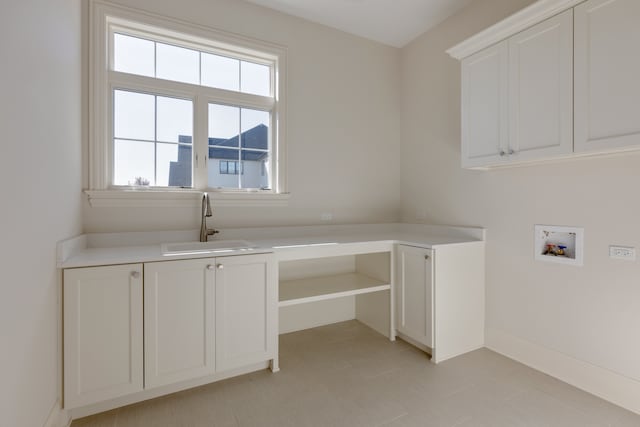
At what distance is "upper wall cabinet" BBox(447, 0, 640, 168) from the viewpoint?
1.49m

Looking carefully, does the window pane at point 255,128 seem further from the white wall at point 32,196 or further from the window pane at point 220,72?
the white wall at point 32,196

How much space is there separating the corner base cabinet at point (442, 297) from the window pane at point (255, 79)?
1867 mm

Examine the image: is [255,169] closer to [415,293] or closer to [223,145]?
[223,145]

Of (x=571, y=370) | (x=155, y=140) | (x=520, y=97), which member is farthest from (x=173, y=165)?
(x=571, y=370)

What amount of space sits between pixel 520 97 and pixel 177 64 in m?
2.52

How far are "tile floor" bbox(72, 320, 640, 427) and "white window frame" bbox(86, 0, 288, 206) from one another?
1.35 m

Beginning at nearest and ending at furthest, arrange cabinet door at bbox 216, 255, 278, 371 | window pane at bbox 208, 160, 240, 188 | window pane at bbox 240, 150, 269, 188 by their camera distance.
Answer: cabinet door at bbox 216, 255, 278, 371
window pane at bbox 208, 160, 240, 188
window pane at bbox 240, 150, 269, 188

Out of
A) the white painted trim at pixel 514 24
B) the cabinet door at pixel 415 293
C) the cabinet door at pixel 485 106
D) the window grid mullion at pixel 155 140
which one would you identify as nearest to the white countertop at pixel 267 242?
the cabinet door at pixel 415 293

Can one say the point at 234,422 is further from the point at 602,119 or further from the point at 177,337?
the point at 602,119

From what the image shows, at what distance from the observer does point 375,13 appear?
2.72 metres

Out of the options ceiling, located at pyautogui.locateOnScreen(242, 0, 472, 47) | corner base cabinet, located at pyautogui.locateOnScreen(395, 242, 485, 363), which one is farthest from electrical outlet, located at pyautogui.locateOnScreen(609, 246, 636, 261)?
ceiling, located at pyautogui.locateOnScreen(242, 0, 472, 47)

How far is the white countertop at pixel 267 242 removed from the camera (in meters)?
1.67

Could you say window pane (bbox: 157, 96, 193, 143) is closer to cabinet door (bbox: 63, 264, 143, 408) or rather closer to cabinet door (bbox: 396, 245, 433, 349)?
cabinet door (bbox: 63, 264, 143, 408)

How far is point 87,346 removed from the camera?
1.55 m
